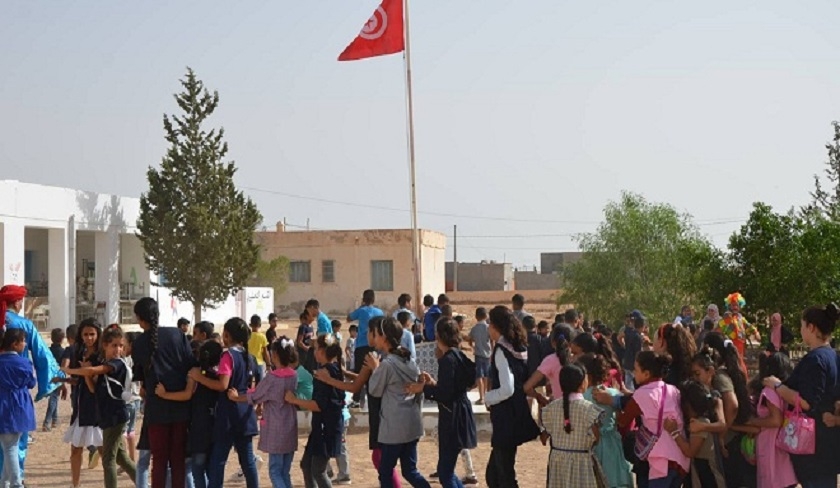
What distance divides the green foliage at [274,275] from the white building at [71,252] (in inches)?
495

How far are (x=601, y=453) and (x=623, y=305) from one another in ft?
84.7

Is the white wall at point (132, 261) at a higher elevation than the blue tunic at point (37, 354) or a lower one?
higher

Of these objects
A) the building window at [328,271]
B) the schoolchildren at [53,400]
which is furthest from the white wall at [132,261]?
the schoolchildren at [53,400]

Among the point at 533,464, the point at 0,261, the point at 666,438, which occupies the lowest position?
the point at 533,464

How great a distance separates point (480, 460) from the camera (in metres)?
13.5

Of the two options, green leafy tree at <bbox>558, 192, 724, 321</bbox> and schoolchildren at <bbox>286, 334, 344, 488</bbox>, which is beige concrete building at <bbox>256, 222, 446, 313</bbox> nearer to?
green leafy tree at <bbox>558, 192, 724, 321</bbox>

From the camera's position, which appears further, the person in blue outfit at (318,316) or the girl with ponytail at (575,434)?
the person in blue outfit at (318,316)

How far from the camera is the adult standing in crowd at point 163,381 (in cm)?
955

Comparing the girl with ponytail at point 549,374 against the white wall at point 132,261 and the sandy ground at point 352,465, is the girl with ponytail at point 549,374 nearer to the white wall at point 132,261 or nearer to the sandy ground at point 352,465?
the sandy ground at point 352,465

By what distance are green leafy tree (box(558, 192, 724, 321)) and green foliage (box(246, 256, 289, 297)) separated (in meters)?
26.1

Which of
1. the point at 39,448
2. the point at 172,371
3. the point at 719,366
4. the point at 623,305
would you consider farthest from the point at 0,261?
the point at 719,366

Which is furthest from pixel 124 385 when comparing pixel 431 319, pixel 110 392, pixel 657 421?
pixel 431 319

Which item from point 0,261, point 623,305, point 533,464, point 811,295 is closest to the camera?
point 533,464

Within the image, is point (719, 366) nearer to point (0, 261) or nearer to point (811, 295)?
point (811, 295)
